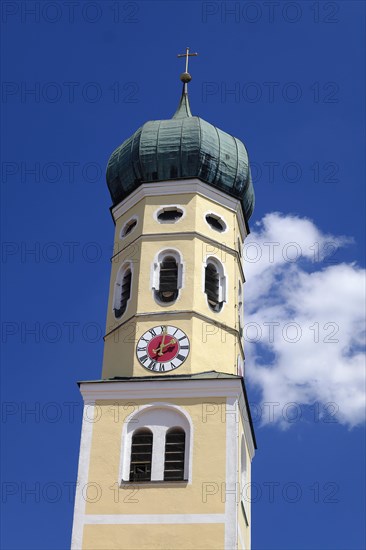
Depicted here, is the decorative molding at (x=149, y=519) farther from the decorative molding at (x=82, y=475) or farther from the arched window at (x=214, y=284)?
the arched window at (x=214, y=284)

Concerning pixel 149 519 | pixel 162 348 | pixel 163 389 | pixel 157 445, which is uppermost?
pixel 162 348

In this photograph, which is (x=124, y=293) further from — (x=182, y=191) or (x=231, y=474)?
(x=231, y=474)

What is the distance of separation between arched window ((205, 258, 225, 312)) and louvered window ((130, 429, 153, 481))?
154 inches

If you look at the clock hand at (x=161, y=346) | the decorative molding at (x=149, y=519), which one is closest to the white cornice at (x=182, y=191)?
the clock hand at (x=161, y=346)

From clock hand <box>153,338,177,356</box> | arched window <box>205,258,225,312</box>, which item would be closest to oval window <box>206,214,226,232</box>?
arched window <box>205,258,225,312</box>

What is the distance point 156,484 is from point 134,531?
Answer: 1129 millimetres

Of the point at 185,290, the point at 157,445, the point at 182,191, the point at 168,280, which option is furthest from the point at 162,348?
the point at 182,191

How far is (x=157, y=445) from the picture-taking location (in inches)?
1163

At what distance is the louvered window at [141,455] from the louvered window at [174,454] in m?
0.38

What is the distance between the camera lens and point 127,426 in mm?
29781

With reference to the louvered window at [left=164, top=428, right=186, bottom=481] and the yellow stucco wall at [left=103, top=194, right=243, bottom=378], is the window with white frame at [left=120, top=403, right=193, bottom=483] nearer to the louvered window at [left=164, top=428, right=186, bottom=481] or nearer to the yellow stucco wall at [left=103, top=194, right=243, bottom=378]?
the louvered window at [left=164, top=428, right=186, bottom=481]

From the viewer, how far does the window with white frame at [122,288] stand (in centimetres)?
3259

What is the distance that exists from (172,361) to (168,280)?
8.06 feet

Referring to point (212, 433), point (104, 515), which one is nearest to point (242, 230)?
point (212, 433)
